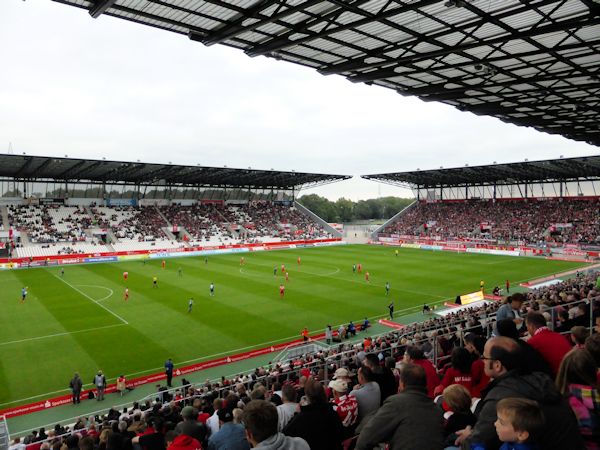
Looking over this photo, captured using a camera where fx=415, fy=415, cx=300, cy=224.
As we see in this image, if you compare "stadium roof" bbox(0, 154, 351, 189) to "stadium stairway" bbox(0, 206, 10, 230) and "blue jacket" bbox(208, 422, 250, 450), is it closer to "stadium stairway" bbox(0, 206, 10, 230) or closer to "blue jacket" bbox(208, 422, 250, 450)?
"stadium stairway" bbox(0, 206, 10, 230)

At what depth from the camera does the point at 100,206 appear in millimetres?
67812

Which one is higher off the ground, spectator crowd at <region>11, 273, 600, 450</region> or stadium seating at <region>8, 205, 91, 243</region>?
stadium seating at <region>8, 205, 91, 243</region>

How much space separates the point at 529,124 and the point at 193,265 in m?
37.3

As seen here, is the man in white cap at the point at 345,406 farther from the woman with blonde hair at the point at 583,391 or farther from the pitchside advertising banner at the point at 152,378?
the pitchside advertising banner at the point at 152,378

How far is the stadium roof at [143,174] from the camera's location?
172 ft

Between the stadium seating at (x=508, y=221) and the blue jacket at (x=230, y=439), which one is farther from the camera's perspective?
the stadium seating at (x=508, y=221)

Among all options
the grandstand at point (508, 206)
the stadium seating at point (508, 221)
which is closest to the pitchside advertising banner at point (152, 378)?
the grandstand at point (508, 206)

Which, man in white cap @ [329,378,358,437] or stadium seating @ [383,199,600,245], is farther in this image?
stadium seating @ [383,199,600,245]

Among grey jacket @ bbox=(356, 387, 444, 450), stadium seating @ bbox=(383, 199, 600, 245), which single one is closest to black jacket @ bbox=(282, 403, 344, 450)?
grey jacket @ bbox=(356, 387, 444, 450)

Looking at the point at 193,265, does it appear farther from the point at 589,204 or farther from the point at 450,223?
the point at 589,204

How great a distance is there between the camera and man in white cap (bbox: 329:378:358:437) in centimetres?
484

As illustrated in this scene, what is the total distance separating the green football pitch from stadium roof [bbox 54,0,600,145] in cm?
1445

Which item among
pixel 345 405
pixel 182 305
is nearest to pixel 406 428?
pixel 345 405

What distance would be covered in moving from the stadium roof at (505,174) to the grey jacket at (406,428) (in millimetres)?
59526
